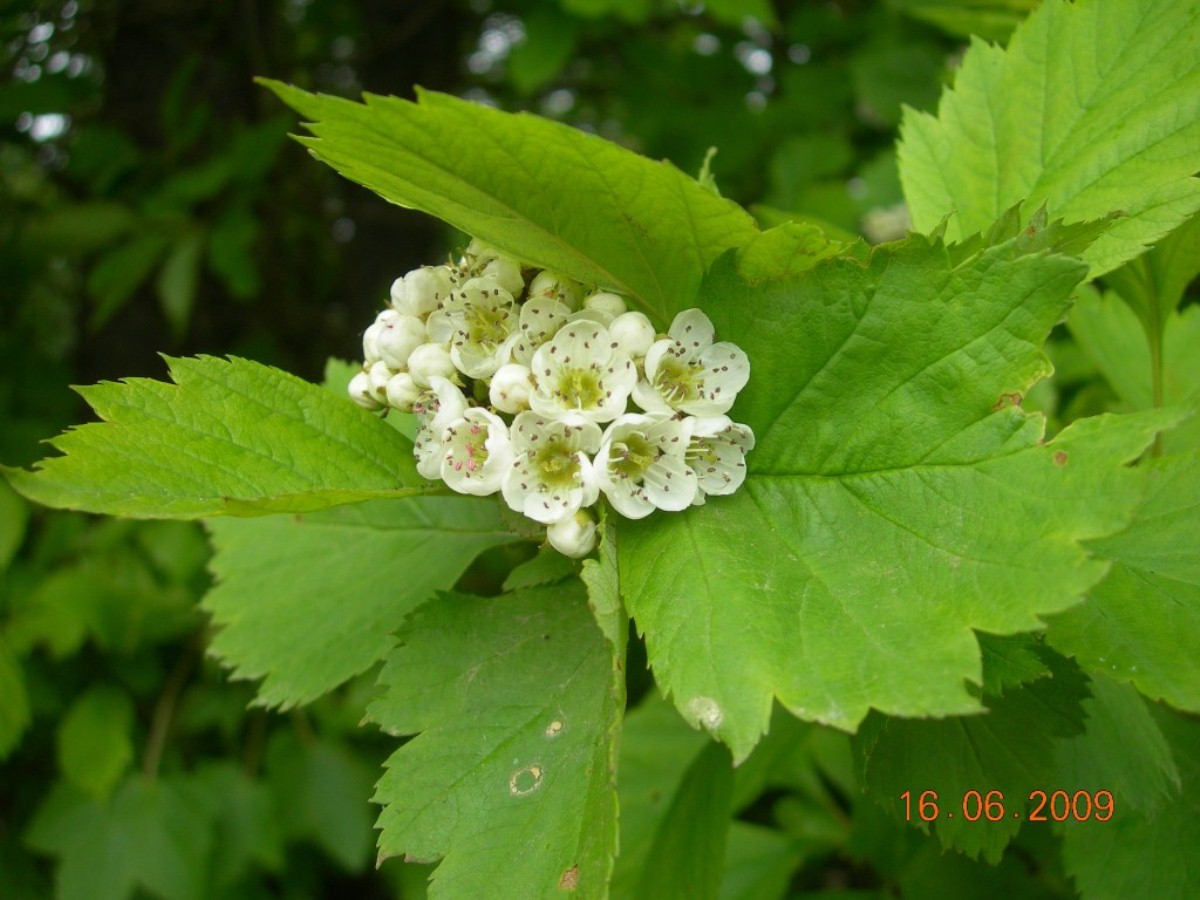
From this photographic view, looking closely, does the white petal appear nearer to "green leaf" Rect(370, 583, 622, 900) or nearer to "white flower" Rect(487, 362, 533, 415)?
"white flower" Rect(487, 362, 533, 415)

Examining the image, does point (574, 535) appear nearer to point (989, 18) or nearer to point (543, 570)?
point (543, 570)

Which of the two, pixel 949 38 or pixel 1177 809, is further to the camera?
pixel 949 38

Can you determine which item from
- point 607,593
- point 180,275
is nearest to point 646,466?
point 607,593

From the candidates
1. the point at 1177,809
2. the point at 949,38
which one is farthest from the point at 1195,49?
the point at 949,38

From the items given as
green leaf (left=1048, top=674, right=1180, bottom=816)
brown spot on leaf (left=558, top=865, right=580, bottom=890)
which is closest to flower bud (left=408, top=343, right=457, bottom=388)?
brown spot on leaf (left=558, top=865, right=580, bottom=890)

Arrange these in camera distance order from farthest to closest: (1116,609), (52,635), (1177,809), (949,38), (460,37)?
(460,37) < (949,38) < (52,635) < (1177,809) < (1116,609)

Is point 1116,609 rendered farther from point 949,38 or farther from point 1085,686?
point 949,38
